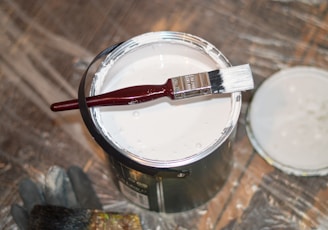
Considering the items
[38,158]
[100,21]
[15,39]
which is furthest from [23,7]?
[38,158]

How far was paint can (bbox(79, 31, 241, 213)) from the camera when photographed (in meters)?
0.96

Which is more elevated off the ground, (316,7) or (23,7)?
(23,7)

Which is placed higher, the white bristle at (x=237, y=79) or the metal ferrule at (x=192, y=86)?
the metal ferrule at (x=192, y=86)

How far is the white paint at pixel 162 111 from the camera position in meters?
1.00

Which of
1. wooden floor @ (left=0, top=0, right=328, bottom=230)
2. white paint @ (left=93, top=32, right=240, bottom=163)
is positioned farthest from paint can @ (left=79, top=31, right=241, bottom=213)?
wooden floor @ (left=0, top=0, right=328, bottom=230)

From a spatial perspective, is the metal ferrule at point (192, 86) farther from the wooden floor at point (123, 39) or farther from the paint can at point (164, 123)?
the wooden floor at point (123, 39)

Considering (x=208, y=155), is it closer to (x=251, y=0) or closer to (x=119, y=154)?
(x=119, y=154)

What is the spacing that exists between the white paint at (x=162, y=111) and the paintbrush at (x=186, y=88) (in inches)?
1.5

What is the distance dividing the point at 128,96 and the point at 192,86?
0.11m

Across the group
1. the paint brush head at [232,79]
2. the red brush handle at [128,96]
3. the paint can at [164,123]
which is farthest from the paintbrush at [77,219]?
the paint brush head at [232,79]

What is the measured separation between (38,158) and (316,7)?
0.75m

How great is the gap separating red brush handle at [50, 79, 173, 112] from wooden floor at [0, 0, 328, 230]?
274 millimetres

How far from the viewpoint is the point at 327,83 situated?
1.22 meters

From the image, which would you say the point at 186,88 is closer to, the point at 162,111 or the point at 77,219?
the point at 162,111
